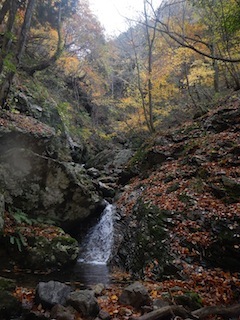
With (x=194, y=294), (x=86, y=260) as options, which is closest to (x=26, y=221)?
(x=86, y=260)

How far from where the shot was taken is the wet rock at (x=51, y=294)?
4871mm

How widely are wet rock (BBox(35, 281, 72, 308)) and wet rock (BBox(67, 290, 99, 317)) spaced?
0.21 m

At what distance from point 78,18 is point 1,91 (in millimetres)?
12934

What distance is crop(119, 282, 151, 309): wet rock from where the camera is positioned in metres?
4.96

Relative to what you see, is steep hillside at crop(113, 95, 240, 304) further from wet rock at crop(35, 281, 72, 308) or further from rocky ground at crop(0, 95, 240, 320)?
wet rock at crop(35, 281, 72, 308)

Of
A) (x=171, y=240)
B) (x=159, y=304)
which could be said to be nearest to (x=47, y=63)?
(x=171, y=240)

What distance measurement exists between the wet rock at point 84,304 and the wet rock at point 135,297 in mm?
650

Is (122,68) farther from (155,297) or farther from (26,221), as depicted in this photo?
(155,297)

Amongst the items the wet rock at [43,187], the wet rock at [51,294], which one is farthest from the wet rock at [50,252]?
the wet rock at [51,294]

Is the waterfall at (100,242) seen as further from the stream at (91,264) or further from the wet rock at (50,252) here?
the wet rock at (50,252)

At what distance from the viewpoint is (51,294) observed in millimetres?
5004

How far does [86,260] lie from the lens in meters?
9.48

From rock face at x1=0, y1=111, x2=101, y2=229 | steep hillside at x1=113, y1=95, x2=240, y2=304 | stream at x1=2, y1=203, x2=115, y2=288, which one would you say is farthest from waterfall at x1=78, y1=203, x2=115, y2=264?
rock face at x1=0, y1=111, x2=101, y2=229

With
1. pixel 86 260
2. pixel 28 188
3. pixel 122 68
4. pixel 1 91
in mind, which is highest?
pixel 122 68
